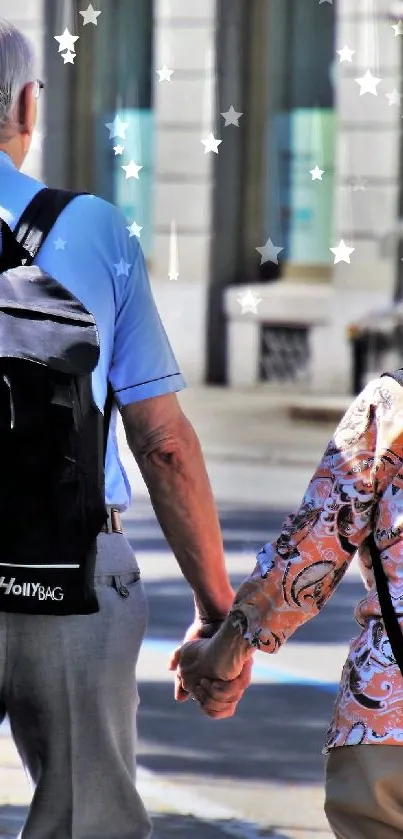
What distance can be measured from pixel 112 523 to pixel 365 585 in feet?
1.43

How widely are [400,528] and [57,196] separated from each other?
0.73 m

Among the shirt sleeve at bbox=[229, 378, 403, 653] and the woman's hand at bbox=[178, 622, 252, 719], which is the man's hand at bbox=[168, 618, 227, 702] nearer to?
the woman's hand at bbox=[178, 622, 252, 719]

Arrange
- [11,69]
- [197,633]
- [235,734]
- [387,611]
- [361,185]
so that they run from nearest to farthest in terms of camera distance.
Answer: [387,611], [11,69], [197,633], [235,734], [361,185]

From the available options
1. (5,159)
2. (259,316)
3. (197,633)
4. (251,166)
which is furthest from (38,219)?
(251,166)

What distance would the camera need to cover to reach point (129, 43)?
19.2 m

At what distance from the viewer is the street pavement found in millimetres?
4469

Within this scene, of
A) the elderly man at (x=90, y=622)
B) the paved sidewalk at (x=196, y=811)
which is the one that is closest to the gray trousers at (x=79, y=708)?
the elderly man at (x=90, y=622)

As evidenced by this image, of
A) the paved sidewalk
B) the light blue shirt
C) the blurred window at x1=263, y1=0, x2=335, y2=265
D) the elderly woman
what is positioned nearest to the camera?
the elderly woman

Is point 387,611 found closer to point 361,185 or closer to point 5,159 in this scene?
point 5,159

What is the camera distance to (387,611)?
2.37m

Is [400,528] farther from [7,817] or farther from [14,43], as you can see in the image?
[7,817]

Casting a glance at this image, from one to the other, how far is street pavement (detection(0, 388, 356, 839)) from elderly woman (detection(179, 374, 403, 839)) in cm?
191

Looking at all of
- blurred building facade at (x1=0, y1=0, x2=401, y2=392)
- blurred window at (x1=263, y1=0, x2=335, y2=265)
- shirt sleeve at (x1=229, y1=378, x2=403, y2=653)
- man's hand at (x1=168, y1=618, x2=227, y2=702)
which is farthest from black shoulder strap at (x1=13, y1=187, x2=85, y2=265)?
blurred window at (x1=263, y1=0, x2=335, y2=265)

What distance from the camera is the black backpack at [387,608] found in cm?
235
